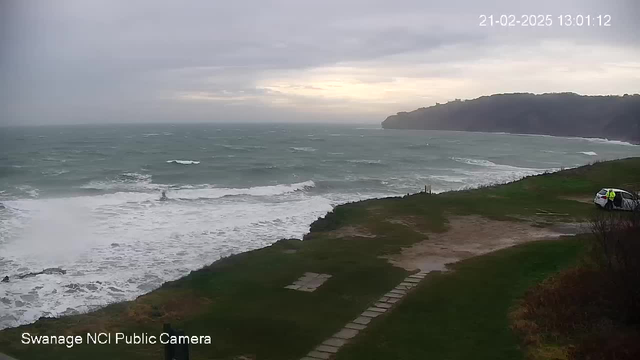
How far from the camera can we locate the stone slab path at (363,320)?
969cm

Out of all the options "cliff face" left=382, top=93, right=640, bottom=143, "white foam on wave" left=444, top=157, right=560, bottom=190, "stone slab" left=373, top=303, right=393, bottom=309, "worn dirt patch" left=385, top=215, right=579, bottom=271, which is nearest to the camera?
"stone slab" left=373, top=303, right=393, bottom=309

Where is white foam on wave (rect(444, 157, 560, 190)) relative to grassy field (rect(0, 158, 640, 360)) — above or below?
above

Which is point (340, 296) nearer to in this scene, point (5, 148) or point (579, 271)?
point (579, 271)

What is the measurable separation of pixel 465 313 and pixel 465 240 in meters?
8.10

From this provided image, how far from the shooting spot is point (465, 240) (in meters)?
19.2

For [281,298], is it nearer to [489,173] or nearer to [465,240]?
[465,240]

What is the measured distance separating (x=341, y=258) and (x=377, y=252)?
1.56m

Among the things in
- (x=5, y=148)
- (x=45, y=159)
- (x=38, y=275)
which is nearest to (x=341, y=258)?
(x=38, y=275)

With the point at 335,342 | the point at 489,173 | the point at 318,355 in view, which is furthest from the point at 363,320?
the point at 489,173

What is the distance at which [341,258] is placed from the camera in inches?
651

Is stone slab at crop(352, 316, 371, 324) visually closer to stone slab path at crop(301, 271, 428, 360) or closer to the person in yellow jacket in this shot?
stone slab path at crop(301, 271, 428, 360)

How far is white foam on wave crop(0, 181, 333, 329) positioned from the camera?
1537 cm

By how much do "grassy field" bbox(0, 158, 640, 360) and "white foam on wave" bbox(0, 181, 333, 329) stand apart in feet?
7.95

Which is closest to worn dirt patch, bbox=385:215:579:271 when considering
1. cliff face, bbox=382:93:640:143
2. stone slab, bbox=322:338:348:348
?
stone slab, bbox=322:338:348:348
